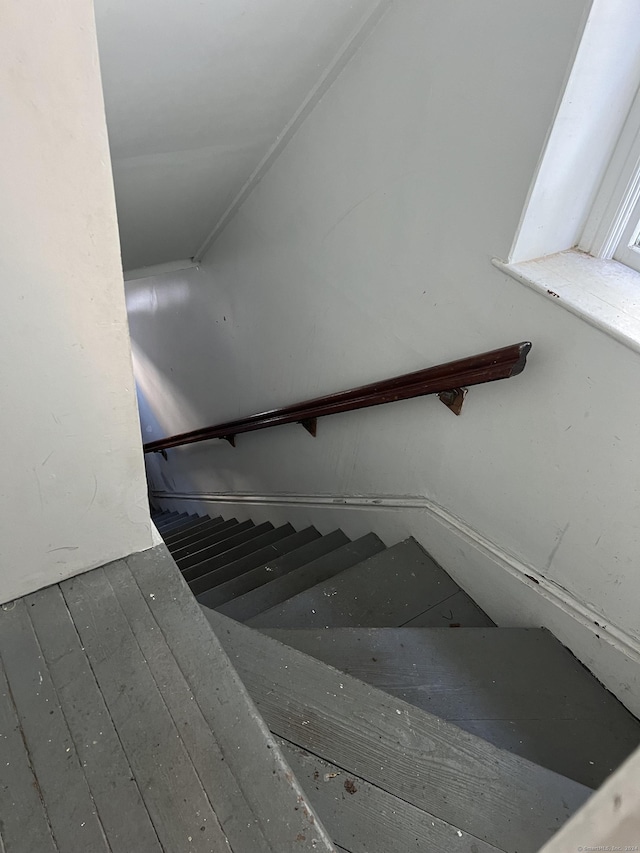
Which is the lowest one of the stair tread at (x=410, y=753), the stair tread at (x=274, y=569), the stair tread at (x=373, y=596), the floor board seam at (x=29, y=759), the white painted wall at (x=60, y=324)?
the stair tread at (x=274, y=569)

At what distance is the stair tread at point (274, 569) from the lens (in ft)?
7.69

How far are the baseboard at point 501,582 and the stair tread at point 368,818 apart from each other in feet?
2.29

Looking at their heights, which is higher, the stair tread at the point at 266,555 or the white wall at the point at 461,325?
the white wall at the point at 461,325

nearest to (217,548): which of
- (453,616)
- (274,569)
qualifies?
(274,569)

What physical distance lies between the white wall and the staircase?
141mm

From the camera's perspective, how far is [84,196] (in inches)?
36.1

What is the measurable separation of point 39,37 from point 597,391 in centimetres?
138

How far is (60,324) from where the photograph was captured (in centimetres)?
103

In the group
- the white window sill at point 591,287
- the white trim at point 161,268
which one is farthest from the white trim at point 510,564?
the white trim at point 161,268

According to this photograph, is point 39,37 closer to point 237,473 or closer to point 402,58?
point 402,58

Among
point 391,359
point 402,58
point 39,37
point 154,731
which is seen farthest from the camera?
point 391,359

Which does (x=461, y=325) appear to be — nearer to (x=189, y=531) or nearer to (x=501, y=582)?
(x=501, y=582)

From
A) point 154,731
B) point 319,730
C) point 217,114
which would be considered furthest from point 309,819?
point 217,114

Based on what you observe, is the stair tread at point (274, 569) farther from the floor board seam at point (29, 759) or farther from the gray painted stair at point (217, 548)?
the floor board seam at point (29, 759)
